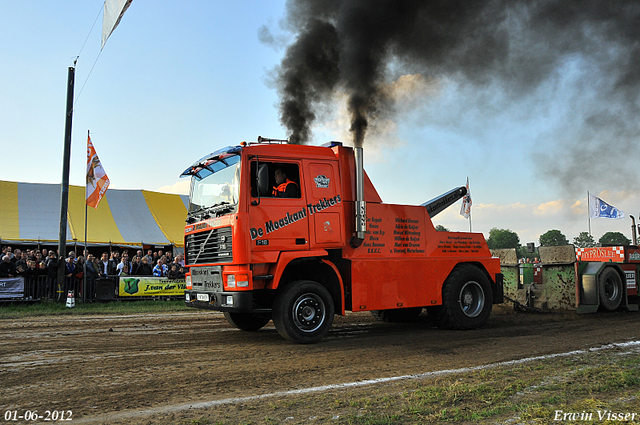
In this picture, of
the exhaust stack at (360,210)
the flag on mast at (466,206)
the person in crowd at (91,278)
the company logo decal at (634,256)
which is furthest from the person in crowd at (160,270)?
the company logo decal at (634,256)

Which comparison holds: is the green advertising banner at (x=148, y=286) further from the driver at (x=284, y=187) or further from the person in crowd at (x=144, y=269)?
the driver at (x=284, y=187)

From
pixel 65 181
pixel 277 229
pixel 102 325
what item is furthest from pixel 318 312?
pixel 65 181

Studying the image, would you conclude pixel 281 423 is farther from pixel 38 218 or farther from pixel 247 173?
pixel 38 218

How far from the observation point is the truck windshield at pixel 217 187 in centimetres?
749

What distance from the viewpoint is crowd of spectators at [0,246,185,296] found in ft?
48.7

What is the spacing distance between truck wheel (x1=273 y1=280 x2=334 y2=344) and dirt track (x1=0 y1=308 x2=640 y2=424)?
0.21 meters

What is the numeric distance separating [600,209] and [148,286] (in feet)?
68.0

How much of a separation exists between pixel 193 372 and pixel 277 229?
2.55 meters

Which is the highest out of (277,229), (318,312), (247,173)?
(247,173)

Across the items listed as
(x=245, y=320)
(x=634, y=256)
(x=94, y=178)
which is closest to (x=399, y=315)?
(x=245, y=320)

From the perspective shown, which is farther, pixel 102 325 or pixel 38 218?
pixel 38 218

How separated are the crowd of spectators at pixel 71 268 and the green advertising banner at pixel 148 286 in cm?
29

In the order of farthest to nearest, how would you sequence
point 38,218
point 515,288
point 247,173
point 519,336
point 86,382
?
1. point 38,218
2. point 515,288
3. point 519,336
4. point 247,173
5. point 86,382

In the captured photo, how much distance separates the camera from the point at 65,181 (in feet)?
52.2
